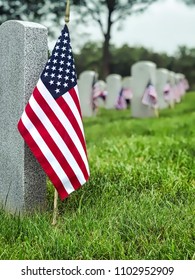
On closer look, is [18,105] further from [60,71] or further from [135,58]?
[135,58]

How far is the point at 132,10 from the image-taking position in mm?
28000

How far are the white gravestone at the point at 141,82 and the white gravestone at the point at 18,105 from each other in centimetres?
885

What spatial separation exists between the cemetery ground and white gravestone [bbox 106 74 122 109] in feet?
40.4

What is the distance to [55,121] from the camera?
438cm

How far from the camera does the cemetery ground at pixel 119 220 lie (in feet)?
12.6

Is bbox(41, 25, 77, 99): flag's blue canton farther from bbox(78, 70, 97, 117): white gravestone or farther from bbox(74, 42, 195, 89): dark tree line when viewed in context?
bbox(74, 42, 195, 89): dark tree line

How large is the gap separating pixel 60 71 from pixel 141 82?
9198mm

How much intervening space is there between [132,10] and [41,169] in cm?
2419

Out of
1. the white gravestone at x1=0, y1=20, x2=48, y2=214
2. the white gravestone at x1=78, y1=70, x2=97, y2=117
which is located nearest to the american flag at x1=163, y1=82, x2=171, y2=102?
the white gravestone at x1=78, y1=70, x2=97, y2=117

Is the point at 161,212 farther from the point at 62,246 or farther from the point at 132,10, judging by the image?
the point at 132,10

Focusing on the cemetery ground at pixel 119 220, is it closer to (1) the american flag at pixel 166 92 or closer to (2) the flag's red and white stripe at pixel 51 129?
(2) the flag's red and white stripe at pixel 51 129

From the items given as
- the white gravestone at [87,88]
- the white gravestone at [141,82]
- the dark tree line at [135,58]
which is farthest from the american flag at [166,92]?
the dark tree line at [135,58]

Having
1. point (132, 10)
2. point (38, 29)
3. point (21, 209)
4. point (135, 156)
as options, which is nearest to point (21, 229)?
point (21, 209)

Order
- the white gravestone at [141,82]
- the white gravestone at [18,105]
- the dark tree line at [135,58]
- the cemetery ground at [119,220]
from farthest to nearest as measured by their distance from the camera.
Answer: the dark tree line at [135,58] → the white gravestone at [141,82] → the white gravestone at [18,105] → the cemetery ground at [119,220]
